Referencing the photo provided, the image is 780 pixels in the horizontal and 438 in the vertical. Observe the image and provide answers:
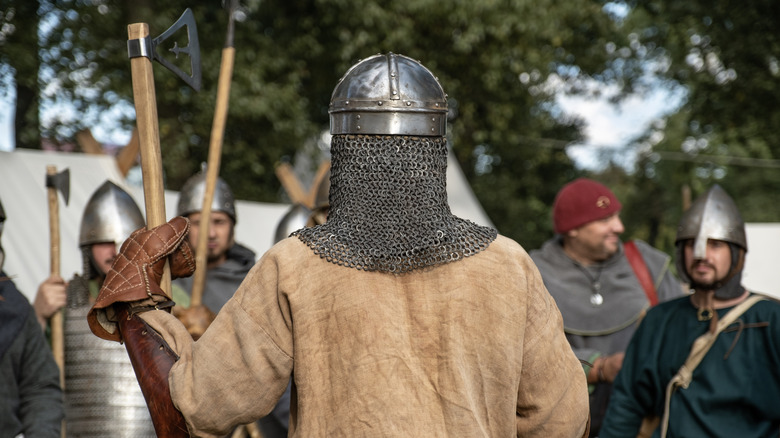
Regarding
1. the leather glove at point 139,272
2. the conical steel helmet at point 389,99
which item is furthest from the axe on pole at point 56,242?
the conical steel helmet at point 389,99

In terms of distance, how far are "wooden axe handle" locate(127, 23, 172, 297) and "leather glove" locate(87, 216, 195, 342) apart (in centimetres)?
12

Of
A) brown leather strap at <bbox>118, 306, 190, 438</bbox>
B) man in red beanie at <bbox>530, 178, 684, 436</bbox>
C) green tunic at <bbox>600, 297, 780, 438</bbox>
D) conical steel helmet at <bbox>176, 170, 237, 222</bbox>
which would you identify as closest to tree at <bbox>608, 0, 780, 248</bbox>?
A: man in red beanie at <bbox>530, 178, 684, 436</bbox>

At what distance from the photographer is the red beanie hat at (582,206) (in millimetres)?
5277

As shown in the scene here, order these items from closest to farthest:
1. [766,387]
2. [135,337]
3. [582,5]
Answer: [135,337], [766,387], [582,5]

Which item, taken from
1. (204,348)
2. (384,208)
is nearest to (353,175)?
(384,208)

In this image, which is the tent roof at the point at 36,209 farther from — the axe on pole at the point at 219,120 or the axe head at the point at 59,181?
the axe on pole at the point at 219,120

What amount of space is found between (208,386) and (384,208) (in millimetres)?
595

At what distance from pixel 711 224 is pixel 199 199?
9.68ft

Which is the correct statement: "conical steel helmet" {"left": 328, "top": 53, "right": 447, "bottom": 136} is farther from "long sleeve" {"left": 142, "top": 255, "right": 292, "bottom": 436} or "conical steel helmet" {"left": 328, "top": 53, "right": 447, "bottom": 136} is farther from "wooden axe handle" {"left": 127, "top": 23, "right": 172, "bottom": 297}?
"wooden axe handle" {"left": 127, "top": 23, "right": 172, "bottom": 297}

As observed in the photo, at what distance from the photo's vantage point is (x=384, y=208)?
7.73 ft

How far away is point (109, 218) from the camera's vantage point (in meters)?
4.83

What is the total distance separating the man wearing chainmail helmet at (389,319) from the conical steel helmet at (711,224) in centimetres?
224

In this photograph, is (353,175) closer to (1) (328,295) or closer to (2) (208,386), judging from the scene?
(1) (328,295)

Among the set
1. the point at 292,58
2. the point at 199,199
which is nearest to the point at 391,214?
the point at 199,199
